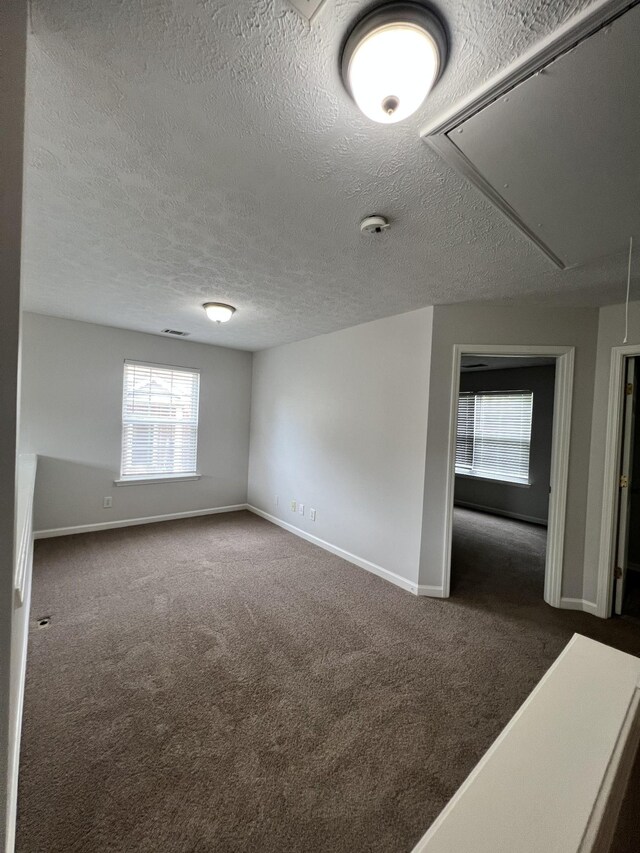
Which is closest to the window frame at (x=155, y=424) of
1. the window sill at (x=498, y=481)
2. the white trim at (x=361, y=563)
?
the white trim at (x=361, y=563)

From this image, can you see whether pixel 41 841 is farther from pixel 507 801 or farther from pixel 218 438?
pixel 218 438

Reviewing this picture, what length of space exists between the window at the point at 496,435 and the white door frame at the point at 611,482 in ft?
8.76

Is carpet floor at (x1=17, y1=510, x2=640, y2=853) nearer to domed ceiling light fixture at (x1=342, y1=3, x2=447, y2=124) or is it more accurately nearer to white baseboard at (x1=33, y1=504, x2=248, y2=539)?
white baseboard at (x1=33, y1=504, x2=248, y2=539)

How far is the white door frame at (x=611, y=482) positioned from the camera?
249cm

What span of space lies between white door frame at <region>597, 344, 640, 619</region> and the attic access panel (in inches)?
50.1

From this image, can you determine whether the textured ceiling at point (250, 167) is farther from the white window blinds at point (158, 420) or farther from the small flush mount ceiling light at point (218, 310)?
the white window blinds at point (158, 420)

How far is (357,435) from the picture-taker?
3.45 metres

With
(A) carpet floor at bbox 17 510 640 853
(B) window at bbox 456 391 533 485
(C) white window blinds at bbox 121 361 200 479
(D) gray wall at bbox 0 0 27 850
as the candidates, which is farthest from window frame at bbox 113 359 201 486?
(B) window at bbox 456 391 533 485

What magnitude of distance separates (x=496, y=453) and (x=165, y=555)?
5235mm

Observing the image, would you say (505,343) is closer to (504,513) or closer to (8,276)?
(8,276)

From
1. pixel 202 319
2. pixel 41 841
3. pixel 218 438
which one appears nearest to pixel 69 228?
pixel 202 319

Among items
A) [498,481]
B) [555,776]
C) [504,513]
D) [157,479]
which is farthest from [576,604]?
[157,479]

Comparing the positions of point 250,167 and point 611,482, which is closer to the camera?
point 250,167

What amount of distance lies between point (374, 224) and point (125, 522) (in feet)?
14.2
